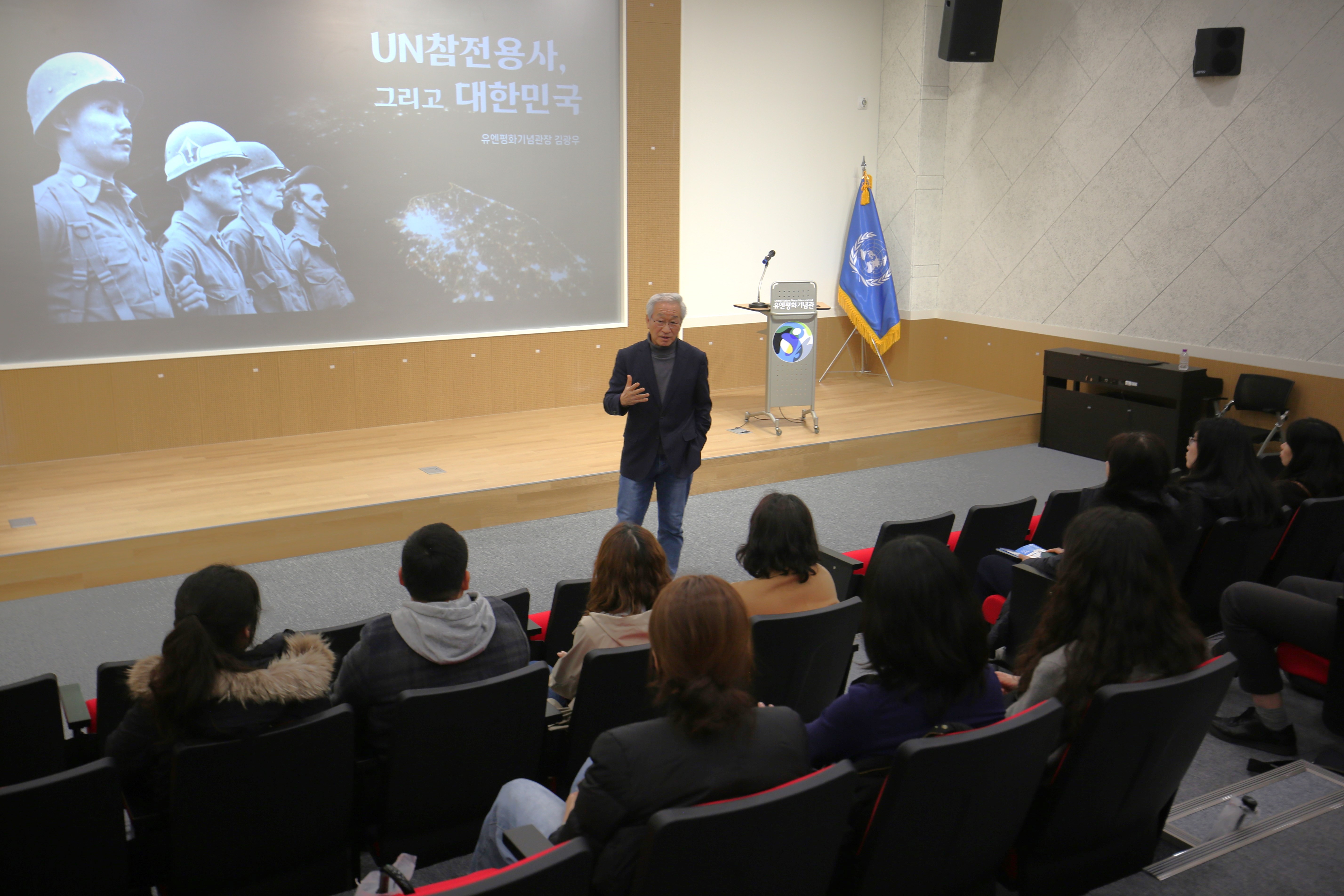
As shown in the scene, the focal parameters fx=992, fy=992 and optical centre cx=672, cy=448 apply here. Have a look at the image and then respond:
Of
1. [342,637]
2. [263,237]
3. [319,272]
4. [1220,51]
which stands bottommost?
[342,637]

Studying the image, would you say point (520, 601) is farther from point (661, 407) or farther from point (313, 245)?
point (313, 245)

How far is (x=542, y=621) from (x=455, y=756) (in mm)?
1263

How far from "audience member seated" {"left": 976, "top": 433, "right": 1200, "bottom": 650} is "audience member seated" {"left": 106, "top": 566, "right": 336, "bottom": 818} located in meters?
2.19

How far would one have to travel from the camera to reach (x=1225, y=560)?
368 cm

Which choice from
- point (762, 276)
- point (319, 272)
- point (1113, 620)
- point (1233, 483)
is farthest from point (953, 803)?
point (762, 276)

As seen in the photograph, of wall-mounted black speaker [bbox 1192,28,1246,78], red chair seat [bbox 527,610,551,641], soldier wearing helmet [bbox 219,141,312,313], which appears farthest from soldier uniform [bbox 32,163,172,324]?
wall-mounted black speaker [bbox 1192,28,1246,78]

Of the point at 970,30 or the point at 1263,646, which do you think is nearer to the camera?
the point at 1263,646

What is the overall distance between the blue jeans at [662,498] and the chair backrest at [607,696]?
6.74 feet

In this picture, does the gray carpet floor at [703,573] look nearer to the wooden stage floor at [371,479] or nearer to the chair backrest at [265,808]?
the wooden stage floor at [371,479]

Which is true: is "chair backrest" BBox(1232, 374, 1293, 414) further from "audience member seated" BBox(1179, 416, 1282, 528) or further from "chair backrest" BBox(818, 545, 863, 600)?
"chair backrest" BBox(818, 545, 863, 600)

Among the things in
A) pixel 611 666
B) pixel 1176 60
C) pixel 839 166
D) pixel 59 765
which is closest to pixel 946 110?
pixel 839 166

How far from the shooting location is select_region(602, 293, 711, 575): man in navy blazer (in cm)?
449

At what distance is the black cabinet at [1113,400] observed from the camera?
6.90 metres

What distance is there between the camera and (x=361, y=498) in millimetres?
5566
